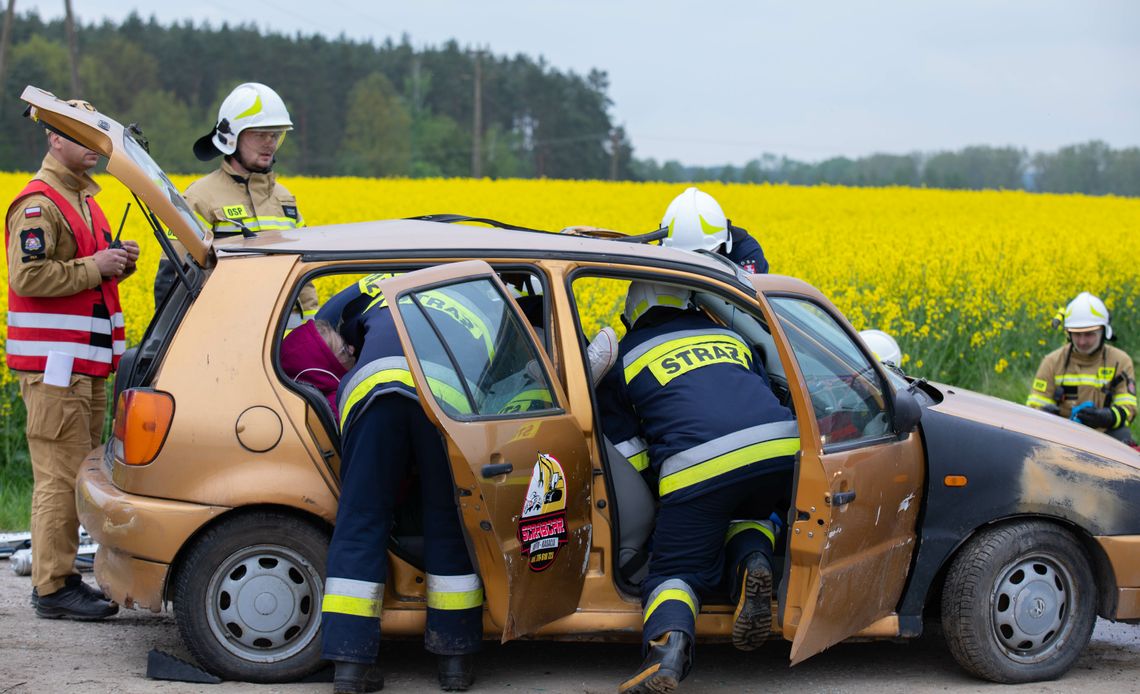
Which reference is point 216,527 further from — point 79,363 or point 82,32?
point 82,32

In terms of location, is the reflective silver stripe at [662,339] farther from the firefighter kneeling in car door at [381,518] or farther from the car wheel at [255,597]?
the car wheel at [255,597]

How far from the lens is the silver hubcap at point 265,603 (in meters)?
4.48

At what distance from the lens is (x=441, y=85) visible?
2955 inches

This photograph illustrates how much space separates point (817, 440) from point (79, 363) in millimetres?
3093

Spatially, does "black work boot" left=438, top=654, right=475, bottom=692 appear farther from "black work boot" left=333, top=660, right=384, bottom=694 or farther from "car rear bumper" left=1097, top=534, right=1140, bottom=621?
"car rear bumper" left=1097, top=534, right=1140, bottom=621

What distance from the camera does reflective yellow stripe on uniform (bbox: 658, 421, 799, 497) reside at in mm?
4422

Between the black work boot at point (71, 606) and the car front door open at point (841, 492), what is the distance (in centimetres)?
284

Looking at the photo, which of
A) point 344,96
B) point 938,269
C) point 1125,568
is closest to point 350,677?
point 1125,568

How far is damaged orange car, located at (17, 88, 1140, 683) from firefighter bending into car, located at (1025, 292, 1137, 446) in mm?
3006

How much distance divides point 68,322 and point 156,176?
1096 millimetres

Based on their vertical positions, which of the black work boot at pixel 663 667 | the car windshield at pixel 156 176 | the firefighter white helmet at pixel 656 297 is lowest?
the black work boot at pixel 663 667

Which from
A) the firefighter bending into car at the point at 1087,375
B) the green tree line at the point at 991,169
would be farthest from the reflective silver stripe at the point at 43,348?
the green tree line at the point at 991,169

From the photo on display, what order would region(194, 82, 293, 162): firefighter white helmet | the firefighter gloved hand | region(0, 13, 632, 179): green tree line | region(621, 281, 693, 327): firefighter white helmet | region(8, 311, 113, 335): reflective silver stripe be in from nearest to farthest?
region(621, 281, 693, 327): firefighter white helmet → region(8, 311, 113, 335): reflective silver stripe → region(194, 82, 293, 162): firefighter white helmet → the firefighter gloved hand → region(0, 13, 632, 179): green tree line

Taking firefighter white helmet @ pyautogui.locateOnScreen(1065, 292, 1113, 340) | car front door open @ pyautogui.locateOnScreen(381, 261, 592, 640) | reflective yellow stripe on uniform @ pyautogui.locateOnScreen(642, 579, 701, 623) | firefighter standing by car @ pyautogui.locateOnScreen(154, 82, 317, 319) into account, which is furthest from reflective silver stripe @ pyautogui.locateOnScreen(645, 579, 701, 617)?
firefighter white helmet @ pyautogui.locateOnScreen(1065, 292, 1113, 340)
